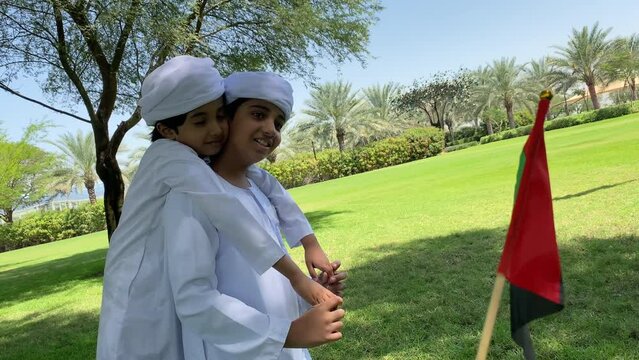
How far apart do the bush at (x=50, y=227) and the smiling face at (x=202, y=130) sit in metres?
27.6

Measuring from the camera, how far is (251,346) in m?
1.26

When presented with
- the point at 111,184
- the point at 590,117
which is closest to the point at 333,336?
the point at 111,184

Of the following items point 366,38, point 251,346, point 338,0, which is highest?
point 338,0

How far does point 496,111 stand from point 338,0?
150ft

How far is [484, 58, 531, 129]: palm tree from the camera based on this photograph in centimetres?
5006

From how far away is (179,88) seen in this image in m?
1.42

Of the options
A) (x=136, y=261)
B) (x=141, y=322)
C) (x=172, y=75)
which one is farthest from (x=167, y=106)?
(x=141, y=322)

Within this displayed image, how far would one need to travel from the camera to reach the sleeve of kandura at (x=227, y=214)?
134 cm

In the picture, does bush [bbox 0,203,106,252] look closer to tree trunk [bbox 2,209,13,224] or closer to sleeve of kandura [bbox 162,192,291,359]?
tree trunk [bbox 2,209,13,224]

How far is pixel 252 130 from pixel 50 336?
17.2ft

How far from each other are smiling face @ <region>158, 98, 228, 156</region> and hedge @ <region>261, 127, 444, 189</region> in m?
31.3

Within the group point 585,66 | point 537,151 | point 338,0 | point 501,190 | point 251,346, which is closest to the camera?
point 537,151

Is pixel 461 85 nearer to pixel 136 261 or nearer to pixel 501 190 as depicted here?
pixel 501 190

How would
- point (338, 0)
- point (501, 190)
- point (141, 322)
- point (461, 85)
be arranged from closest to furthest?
point (141, 322), point (338, 0), point (501, 190), point (461, 85)
